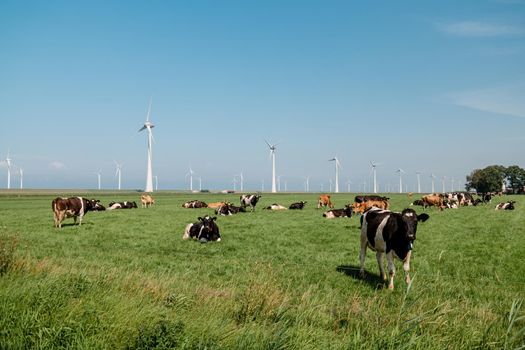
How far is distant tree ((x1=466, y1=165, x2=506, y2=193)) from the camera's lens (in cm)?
12381

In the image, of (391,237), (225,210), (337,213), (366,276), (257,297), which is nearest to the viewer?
(257,297)

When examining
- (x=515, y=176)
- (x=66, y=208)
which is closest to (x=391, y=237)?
(x=66, y=208)

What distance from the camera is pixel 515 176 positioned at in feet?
439

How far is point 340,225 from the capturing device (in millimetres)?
23312

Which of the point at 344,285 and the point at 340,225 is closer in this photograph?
the point at 344,285

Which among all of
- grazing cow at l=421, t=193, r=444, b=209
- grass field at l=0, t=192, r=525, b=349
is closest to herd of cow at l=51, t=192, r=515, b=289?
grass field at l=0, t=192, r=525, b=349

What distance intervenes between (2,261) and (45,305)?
121 inches

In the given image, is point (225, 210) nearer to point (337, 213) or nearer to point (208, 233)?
point (337, 213)

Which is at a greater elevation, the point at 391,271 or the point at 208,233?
the point at 208,233

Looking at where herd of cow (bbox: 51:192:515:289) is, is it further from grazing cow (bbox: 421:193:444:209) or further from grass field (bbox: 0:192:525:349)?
grazing cow (bbox: 421:193:444:209)

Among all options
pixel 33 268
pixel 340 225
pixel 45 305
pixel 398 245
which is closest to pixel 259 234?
pixel 340 225

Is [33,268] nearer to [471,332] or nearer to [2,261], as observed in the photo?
[2,261]

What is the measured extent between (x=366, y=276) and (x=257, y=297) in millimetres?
5431

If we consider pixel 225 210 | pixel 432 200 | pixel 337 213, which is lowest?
pixel 337 213
